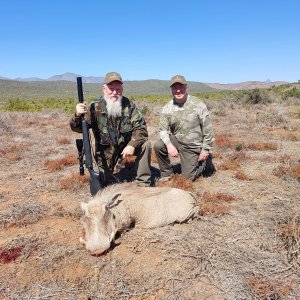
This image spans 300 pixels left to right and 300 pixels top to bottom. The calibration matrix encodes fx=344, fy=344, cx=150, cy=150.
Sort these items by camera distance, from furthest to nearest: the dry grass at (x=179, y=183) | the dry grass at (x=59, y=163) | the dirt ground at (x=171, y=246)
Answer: the dry grass at (x=59, y=163)
the dry grass at (x=179, y=183)
the dirt ground at (x=171, y=246)

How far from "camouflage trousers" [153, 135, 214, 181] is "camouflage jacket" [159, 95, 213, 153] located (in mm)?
96

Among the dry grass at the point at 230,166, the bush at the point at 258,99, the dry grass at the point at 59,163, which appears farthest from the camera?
the bush at the point at 258,99

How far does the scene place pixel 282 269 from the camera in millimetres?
3906

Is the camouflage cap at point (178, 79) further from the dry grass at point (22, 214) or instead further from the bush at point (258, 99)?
the bush at point (258, 99)

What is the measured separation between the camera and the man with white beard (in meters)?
6.27

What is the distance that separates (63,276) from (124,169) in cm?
405

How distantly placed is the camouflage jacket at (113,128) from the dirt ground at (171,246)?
98cm

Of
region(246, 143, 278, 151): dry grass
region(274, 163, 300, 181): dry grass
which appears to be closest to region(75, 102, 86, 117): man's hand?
region(274, 163, 300, 181): dry grass

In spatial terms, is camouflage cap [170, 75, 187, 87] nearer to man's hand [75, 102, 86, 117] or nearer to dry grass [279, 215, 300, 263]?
man's hand [75, 102, 86, 117]

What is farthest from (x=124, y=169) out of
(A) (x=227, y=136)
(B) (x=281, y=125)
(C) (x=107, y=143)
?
(B) (x=281, y=125)

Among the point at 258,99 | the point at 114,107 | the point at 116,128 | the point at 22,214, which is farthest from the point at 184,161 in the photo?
the point at 258,99

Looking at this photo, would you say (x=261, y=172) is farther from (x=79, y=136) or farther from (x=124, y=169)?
(x=79, y=136)

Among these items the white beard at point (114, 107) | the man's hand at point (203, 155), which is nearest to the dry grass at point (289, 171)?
the man's hand at point (203, 155)

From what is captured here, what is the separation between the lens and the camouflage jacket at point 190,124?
7.03 meters
